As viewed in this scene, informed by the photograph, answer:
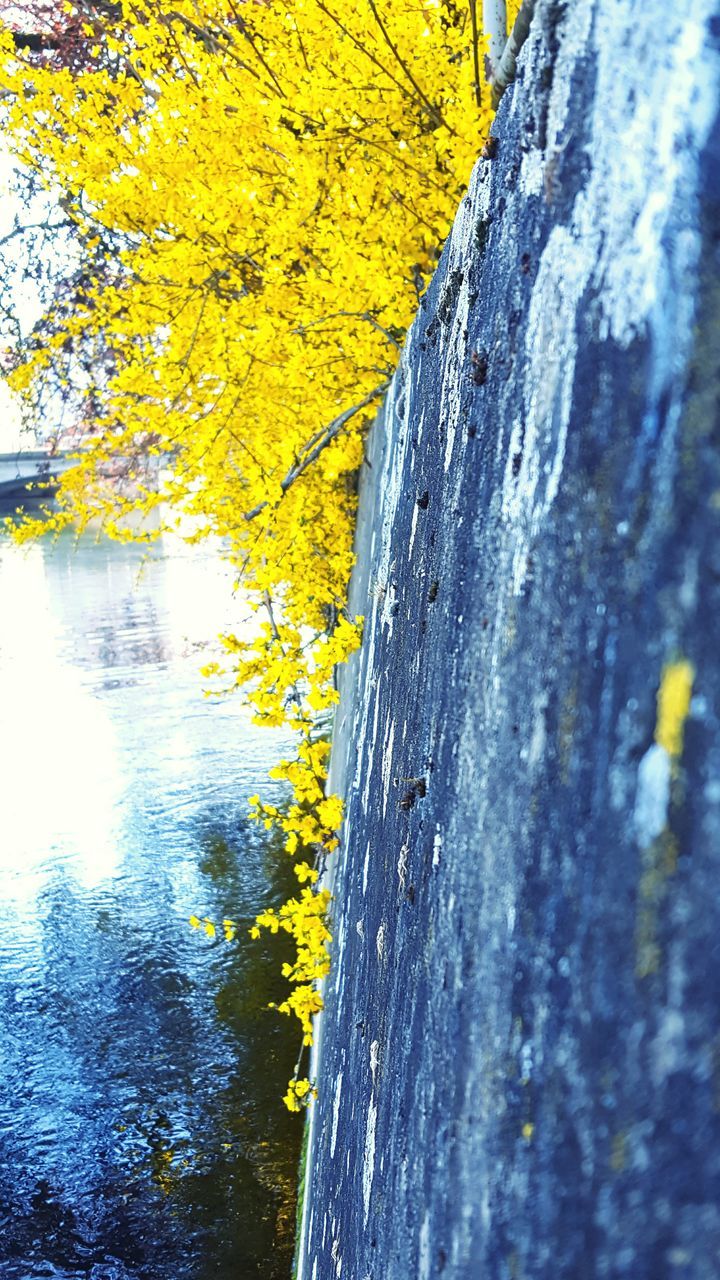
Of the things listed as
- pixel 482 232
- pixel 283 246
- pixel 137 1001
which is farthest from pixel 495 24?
pixel 137 1001

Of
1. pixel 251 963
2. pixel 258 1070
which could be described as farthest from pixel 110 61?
pixel 258 1070

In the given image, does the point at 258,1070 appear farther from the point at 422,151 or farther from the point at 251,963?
the point at 422,151

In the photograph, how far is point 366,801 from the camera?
268 centimetres

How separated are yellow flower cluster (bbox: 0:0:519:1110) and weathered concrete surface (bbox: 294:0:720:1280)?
213 centimetres

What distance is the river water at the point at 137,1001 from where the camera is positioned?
186 inches

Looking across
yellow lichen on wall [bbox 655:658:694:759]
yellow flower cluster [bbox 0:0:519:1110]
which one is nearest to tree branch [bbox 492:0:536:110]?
yellow lichen on wall [bbox 655:658:694:759]

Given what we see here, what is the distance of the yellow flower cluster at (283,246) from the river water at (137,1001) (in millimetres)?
1002

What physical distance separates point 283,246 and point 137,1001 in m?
4.19

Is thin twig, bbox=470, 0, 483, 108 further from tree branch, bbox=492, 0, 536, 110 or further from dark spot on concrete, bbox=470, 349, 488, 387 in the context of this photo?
dark spot on concrete, bbox=470, 349, 488, 387

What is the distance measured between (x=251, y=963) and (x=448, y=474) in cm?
573

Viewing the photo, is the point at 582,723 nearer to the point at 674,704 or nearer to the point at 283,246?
the point at 674,704

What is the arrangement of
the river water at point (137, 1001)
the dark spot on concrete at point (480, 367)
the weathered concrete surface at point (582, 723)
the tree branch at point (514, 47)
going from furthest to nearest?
the river water at point (137, 1001), the tree branch at point (514, 47), the dark spot on concrete at point (480, 367), the weathered concrete surface at point (582, 723)

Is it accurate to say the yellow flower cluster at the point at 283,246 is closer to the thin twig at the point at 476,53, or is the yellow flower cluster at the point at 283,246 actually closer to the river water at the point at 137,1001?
the thin twig at the point at 476,53

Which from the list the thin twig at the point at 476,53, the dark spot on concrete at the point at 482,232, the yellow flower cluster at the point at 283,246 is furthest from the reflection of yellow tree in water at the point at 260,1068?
the dark spot on concrete at the point at 482,232
